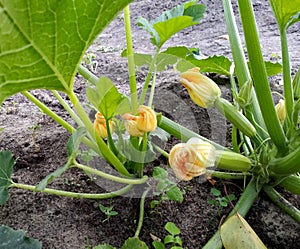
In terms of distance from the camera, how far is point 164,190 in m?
1.04

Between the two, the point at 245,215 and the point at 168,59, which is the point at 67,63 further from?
the point at 245,215

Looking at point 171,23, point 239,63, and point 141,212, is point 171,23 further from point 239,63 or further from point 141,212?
point 141,212

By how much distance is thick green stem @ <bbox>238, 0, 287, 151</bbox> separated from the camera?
88 cm

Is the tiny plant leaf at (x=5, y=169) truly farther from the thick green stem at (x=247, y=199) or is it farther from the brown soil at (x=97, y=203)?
the thick green stem at (x=247, y=199)

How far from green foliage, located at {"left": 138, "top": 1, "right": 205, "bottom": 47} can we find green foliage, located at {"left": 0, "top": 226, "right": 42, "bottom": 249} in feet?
1.56

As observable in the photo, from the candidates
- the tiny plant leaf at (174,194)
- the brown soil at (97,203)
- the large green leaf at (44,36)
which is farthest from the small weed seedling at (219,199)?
the large green leaf at (44,36)

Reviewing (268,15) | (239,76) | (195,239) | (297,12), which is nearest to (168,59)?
(239,76)

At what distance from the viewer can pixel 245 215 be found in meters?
1.00

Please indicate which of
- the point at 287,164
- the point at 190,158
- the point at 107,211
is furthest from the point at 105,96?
the point at 287,164

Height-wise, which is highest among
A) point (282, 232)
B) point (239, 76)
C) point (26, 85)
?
point (26, 85)

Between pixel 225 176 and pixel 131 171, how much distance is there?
0.23 m

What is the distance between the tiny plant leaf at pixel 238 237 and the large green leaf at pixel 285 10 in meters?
0.44

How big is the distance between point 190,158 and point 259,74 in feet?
0.80

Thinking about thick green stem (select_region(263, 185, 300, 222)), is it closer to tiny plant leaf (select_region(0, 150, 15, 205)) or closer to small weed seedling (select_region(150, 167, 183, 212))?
small weed seedling (select_region(150, 167, 183, 212))
